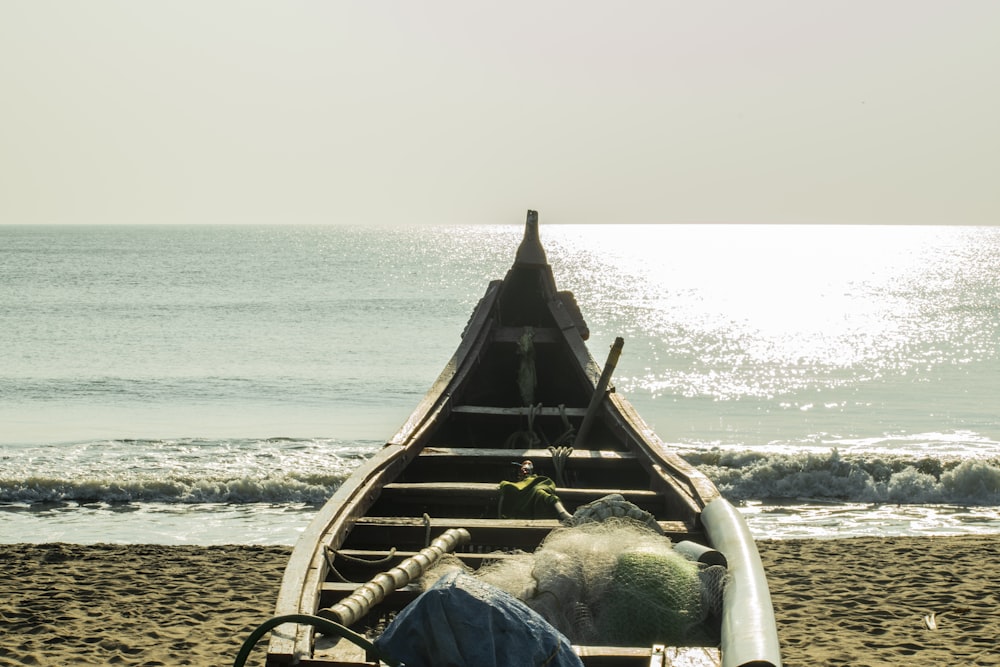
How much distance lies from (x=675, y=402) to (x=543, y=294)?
13.5 m

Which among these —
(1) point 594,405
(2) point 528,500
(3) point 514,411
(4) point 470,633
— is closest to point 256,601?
(3) point 514,411

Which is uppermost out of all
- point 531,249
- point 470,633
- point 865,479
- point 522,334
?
point 531,249

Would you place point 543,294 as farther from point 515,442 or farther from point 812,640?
point 812,640

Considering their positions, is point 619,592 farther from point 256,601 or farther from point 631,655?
point 256,601

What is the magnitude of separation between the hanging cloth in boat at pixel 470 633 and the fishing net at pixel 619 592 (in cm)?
89

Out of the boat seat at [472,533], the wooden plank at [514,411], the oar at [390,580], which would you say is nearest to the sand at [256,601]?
the boat seat at [472,533]

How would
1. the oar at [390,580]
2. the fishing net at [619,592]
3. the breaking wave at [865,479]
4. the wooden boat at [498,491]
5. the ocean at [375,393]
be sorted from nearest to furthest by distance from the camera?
1. the wooden boat at [498,491]
2. the oar at [390,580]
3. the fishing net at [619,592]
4. the ocean at [375,393]
5. the breaking wave at [865,479]

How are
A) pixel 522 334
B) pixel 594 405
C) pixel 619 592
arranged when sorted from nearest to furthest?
pixel 619 592 < pixel 594 405 < pixel 522 334

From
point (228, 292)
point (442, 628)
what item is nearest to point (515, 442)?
point (442, 628)

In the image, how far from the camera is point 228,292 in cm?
5794

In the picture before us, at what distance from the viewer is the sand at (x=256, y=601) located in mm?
7344

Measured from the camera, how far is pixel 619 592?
4.28 metres

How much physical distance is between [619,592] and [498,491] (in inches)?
80.7

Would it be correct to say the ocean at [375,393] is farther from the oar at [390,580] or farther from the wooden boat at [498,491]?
the oar at [390,580]
